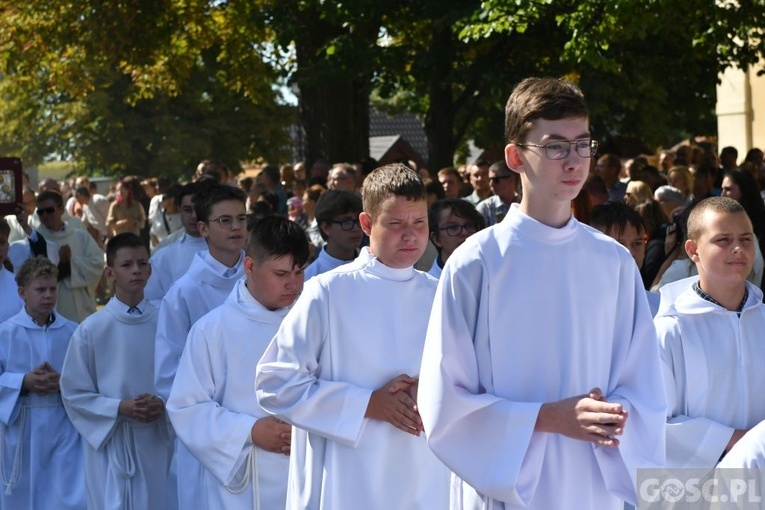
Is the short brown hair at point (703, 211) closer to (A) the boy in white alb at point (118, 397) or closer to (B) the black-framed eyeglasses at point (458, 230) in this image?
(B) the black-framed eyeglasses at point (458, 230)

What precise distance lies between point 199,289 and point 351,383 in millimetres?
2523

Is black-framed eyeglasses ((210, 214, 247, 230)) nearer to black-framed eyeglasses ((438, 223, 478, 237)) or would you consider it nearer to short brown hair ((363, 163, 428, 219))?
black-framed eyeglasses ((438, 223, 478, 237))

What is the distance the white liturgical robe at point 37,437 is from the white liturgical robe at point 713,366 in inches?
170

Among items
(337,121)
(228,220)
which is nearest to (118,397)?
(228,220)

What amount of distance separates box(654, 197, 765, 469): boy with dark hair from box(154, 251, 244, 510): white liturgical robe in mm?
2441

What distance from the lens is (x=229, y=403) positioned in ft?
20.1

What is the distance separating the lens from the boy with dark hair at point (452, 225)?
7.69 meters

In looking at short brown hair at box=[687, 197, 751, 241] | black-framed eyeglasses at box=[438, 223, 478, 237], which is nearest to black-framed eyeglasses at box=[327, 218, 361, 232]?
black-framed eyeglasses at box=[438, 223, 478, 237]

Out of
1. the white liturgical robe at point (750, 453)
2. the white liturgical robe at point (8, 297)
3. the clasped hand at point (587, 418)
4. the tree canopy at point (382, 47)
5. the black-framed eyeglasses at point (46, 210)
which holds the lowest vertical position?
the white liturgical robe at point (750, 453)

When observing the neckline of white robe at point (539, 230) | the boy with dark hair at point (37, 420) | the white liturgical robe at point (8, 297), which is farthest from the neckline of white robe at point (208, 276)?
the neckline of white robe at point (539, 230)

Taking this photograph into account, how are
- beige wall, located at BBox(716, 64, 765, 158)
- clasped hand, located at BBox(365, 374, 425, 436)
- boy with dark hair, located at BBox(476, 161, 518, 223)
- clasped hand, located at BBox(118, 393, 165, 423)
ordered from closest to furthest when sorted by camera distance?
clasped hand, located at BBox(365, 374, 425, 436), clasped hand, located at BBox(118, 393, 165, 423), boy with dark hair, located at BBox(476, 161, 518, 223), beige wall, located at BBox(716, 64, 765, 158)

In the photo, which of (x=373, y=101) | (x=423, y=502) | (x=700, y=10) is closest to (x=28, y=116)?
(x=373, y=101)

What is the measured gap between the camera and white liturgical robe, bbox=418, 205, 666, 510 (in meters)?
3.93

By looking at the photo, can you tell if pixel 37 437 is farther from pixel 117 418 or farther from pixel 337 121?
pixel 337 121
